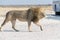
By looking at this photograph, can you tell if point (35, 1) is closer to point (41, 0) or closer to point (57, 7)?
point (41, 0)

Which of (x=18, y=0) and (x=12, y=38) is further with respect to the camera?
(x=18, y=0)

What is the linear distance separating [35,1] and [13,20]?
18427 millimetres

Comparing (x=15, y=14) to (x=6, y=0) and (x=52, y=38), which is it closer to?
(x=52, y=38)

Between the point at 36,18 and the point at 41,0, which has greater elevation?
the point at 36,18

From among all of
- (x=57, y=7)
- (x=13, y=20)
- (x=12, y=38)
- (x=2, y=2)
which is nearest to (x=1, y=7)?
(x=2, y=2)

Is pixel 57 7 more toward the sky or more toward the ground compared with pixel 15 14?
more toward the ground

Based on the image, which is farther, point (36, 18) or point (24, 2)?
point (24, 2)

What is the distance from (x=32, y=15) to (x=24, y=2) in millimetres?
18775

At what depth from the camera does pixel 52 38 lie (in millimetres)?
9328

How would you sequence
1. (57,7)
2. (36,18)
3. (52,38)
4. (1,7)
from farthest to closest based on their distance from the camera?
(1,7), (57,7), (36,18), (52,38)

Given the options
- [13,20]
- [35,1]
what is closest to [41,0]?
[35,1]

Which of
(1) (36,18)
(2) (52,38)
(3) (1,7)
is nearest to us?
(2) (52,38)

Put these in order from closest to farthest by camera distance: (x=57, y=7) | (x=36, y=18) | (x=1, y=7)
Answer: (x=36, y=18) < (x=57, y=7) < (x=1, y=7)

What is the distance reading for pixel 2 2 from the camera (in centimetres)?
3061
